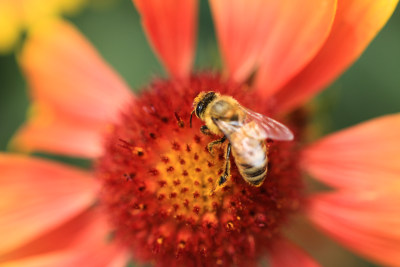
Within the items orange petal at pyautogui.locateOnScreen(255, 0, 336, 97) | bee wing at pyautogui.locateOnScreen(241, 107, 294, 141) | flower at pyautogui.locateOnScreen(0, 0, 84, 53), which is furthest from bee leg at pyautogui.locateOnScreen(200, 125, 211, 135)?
flower at pyautogui.locateOnScreen(0, 0, 84, 53)

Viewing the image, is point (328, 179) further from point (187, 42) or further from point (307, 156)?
point (187, 42)

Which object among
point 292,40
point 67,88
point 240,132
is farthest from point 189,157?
point 67,88

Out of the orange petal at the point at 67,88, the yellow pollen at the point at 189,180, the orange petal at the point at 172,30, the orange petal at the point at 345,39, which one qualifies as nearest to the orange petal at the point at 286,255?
the yellow pollen at the point at 189,180

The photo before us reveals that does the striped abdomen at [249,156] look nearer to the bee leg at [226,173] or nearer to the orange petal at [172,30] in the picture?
the bee leg at [226,173]

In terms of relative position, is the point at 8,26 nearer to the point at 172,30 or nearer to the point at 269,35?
the point at 172,30

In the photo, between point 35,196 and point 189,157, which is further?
point 35,196

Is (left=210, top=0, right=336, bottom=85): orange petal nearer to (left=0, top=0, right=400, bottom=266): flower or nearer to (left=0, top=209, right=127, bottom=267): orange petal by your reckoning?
(left=0, top=0, right=400, bottom=266): flower
